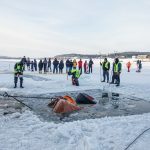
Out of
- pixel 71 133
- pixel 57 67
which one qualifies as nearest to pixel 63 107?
A: pixel 71 133

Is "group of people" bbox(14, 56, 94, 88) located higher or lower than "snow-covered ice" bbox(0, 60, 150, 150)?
higher

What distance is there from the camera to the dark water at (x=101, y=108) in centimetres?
962

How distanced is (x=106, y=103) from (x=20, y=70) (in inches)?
273

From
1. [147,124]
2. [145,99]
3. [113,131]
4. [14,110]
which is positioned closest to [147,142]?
[113,131]

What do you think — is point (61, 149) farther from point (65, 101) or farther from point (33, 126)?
point (65, 101)

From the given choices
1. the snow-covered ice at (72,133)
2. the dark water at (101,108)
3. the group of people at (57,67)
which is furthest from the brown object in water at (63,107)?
the group of people at (57,67)

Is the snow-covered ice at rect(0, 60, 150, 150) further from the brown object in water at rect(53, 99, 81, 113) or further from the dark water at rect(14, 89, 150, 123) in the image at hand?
the brown object in water at rect(53, 99, 81, 113)

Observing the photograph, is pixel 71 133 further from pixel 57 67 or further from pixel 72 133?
pixel 57 67

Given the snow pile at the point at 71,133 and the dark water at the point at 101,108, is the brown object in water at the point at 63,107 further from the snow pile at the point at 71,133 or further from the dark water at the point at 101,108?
the snow pile at the point at 71,133

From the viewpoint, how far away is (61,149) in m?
6.35

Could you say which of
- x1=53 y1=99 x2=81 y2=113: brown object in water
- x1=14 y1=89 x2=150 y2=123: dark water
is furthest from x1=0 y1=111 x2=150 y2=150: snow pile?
x1=53 y1=99 x2=81 y2=113: brown object in water

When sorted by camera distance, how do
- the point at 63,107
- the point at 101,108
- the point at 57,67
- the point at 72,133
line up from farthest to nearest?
the point at 57,67
the point at 101,108
the point at 63,107
the point at 72,133

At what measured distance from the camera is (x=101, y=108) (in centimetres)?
1119

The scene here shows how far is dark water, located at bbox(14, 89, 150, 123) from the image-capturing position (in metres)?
9.62
